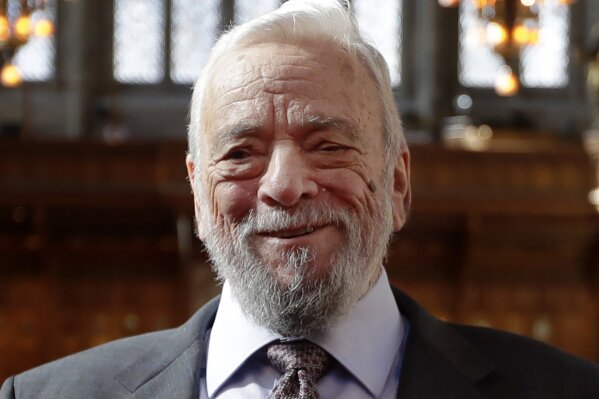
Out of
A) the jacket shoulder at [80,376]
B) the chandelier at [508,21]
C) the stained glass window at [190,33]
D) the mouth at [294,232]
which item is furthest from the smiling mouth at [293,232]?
the stained glass window at [190,33]

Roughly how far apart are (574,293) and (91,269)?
470 cm

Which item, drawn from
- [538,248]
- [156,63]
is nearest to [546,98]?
[538,248]

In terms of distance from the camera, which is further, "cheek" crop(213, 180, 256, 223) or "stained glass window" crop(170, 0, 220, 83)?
"stained glass window" crop(170, 0, 220, 83)

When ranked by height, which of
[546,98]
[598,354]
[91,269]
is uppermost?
A: [546,98]

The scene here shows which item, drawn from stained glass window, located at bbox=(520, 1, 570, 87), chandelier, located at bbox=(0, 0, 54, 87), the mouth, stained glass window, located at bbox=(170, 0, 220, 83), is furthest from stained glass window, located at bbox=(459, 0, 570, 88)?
the mouth

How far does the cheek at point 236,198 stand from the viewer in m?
2.16

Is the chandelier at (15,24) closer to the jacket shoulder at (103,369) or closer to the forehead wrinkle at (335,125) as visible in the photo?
the jacket shoulder at (103,369)

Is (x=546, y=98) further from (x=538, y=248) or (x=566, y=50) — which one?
(x=538, y=248)

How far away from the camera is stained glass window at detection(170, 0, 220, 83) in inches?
593

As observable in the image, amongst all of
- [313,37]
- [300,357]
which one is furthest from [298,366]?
[313,37]

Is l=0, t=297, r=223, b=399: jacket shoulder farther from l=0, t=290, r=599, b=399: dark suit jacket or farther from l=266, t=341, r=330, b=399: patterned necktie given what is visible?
l=266, t=341, r=330, b=399: patterned necktie

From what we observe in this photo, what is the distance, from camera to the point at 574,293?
12578 mm

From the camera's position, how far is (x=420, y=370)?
227 centimetres

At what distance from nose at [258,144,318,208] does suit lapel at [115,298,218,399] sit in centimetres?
38
